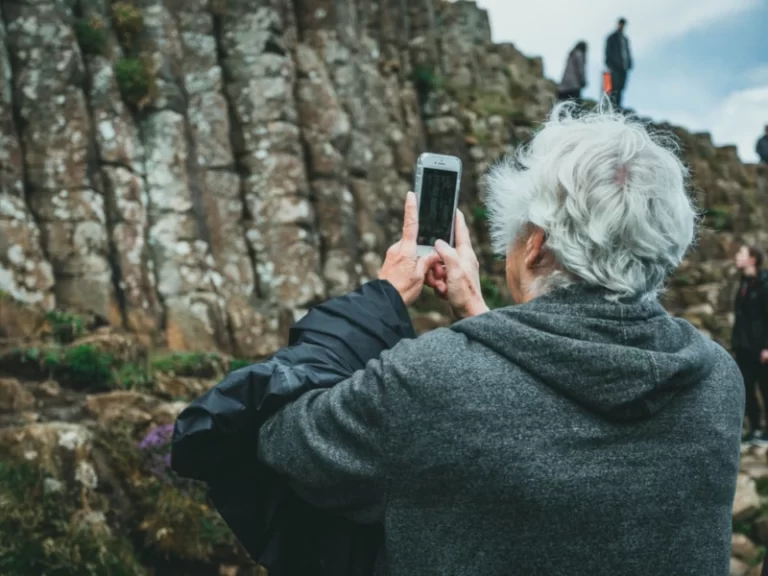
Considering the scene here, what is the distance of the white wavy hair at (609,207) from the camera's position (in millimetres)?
1919

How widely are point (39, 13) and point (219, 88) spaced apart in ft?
8.35

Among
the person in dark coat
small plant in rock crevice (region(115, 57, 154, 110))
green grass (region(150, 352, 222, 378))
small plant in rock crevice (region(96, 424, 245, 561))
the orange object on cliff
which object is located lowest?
small plant in rock crevice (region(96, 424, 245, 561))

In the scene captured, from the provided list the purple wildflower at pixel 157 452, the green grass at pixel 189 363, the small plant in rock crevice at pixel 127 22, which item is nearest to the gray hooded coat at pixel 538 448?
the purple wildflower at pixel 157 452

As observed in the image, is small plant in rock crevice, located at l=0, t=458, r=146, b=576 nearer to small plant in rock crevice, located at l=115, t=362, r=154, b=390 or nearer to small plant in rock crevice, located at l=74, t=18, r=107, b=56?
small plant in rock crevice, located at l=115, t=362, r=154, b=390

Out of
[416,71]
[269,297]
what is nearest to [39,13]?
[269,297]

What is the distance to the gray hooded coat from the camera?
1.80 metres

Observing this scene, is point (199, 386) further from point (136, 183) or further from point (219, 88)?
point (219, 88)

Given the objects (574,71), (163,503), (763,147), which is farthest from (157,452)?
(763,147)

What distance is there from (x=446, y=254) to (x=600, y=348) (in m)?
0.67

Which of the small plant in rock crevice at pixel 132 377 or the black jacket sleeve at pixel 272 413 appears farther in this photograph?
the small plant in rock crevice at pixel 132 377

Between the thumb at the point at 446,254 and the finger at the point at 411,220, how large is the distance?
0.22ft

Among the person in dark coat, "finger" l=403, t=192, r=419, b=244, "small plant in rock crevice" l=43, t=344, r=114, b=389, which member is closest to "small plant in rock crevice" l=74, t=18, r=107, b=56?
"small plant in rock crevice" l=43, t=344, r=114, b=389

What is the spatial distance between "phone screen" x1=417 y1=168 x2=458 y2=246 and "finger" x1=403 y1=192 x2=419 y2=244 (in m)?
0.05

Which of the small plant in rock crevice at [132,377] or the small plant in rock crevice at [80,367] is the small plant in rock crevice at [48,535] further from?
the small plant in rock crevice at [132,377]
